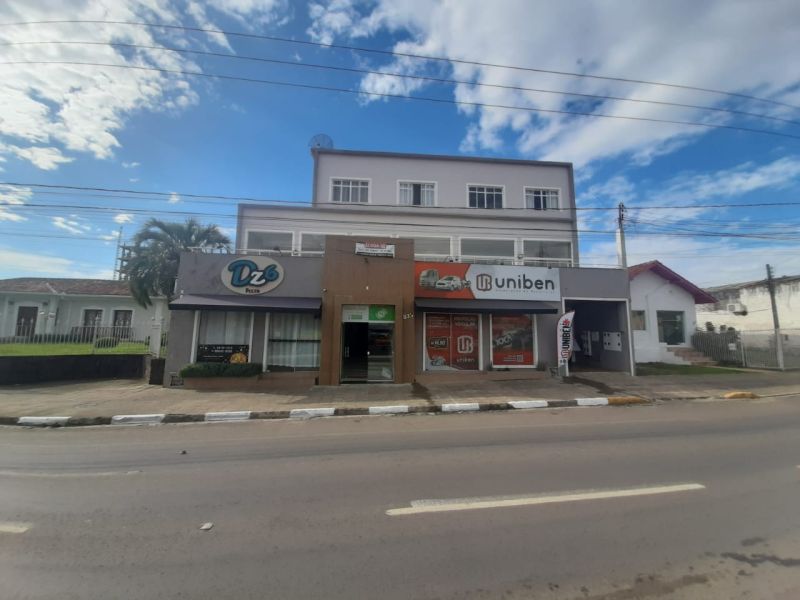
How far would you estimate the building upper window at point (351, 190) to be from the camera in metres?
20.0

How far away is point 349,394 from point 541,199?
1525 centimetres

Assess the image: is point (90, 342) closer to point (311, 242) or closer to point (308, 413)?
point (311, 242)

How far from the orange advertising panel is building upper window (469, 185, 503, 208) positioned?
25.6 ft

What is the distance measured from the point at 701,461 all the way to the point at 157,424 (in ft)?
35.7

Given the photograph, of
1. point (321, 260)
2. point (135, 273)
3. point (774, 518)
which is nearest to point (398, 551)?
point (774, 518)

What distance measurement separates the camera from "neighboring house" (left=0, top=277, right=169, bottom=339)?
2680cm

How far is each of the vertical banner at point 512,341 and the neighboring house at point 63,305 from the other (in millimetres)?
23073

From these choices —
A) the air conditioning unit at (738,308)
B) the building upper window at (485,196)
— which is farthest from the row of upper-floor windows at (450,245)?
the air conditioning unit at (738,308)

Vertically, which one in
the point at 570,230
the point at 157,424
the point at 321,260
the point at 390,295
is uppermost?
the point at 570,230

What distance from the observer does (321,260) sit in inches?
571

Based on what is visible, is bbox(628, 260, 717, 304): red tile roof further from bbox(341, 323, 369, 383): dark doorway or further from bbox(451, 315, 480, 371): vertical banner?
bbox(341, 323, 369, 383): dark doorway

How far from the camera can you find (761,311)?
2559 cm

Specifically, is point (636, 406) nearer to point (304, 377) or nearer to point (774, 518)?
point (774, 518)

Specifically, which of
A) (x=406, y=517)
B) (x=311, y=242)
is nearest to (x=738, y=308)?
(x=311, y=242)
